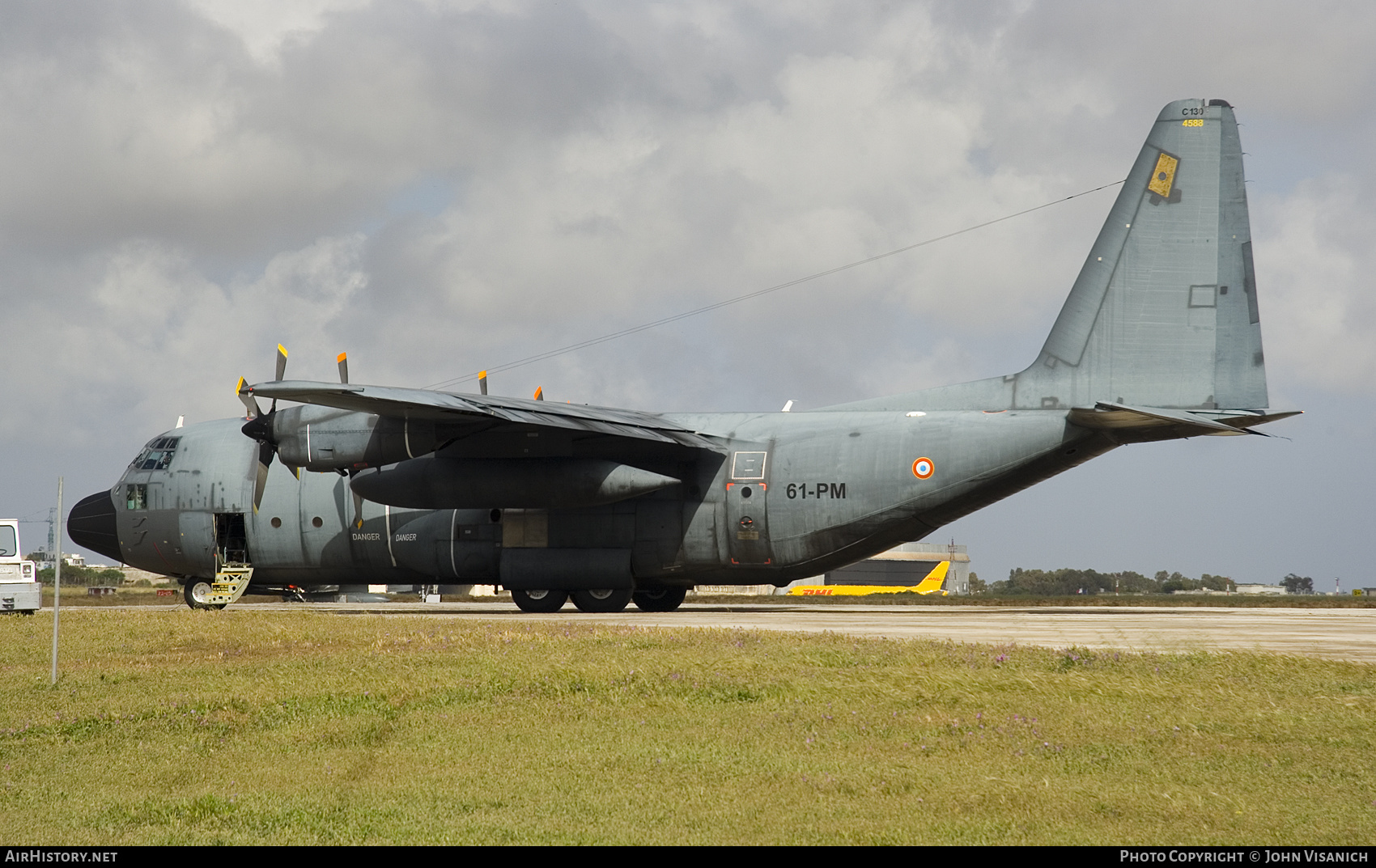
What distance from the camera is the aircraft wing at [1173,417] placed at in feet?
73.9

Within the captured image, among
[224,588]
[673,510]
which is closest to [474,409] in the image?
[673,510]

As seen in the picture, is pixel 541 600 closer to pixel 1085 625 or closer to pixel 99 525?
pixel 99 525

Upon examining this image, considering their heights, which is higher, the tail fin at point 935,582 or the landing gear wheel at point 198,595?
the landing gear wheel at point 198,595

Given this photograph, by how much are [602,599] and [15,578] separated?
13.3 metres

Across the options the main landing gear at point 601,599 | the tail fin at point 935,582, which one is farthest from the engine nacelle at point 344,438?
the tail fin at point 935,582

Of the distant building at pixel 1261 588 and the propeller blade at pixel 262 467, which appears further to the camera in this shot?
the distant building at pixel 1261 588

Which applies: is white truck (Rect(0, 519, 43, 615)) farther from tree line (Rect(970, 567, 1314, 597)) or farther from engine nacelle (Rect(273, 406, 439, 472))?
tree line (Rect(970, 567, 1314, 597))

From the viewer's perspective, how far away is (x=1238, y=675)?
496 inches

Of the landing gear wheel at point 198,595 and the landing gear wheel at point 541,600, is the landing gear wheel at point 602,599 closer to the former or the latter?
the landing gear wheel at point 541,600

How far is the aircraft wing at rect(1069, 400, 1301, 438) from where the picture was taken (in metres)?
22.5

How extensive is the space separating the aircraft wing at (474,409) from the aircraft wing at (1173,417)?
8.33 meters

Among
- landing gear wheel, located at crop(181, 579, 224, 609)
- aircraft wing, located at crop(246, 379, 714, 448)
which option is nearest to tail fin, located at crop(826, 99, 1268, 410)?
aircraft wing, located at crop(246, 379, 714, 448)

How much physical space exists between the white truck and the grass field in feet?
39.1

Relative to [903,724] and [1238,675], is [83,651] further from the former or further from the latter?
[1238,675]
